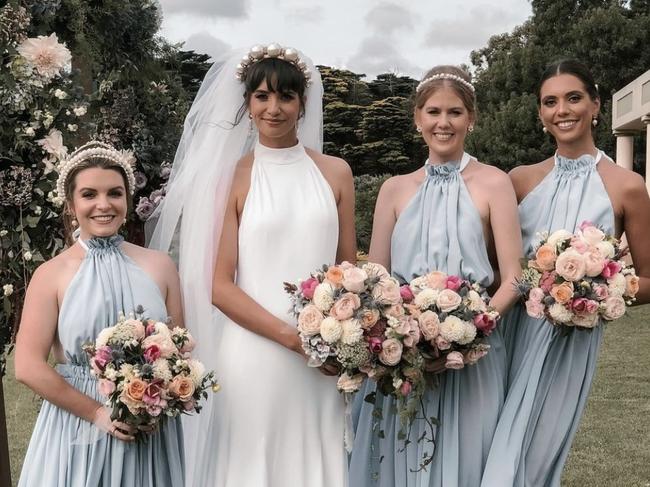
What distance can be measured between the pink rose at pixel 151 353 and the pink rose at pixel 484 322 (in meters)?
1.42

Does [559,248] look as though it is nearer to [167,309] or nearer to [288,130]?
[288,130]

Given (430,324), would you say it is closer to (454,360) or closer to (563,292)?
(454,360)

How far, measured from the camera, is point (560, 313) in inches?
153

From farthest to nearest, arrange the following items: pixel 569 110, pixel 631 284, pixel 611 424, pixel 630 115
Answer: pixel 630 115, pixel 611 424, pixel 569 110, pixel 631 284

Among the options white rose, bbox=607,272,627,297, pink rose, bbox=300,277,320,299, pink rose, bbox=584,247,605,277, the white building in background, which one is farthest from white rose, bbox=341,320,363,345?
the white building in background

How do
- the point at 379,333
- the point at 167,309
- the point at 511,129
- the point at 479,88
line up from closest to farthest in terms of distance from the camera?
1. the point at 379,333
2. the point at 167,309
3. the point at 511,129
4. the point at 479,88

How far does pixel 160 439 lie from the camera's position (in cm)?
385

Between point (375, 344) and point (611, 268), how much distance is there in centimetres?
119

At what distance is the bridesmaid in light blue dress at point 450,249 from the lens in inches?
166

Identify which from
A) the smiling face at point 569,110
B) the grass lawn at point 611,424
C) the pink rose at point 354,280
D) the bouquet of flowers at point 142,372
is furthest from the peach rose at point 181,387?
the grass lawn at point 611,424

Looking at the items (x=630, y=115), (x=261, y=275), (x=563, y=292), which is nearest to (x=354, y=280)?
(x=261, y=275)

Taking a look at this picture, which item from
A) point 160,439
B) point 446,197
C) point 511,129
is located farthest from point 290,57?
point 511,129

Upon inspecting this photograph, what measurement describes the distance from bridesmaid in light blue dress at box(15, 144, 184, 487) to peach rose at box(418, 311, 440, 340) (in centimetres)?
116

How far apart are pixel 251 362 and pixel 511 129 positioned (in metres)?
30.9
